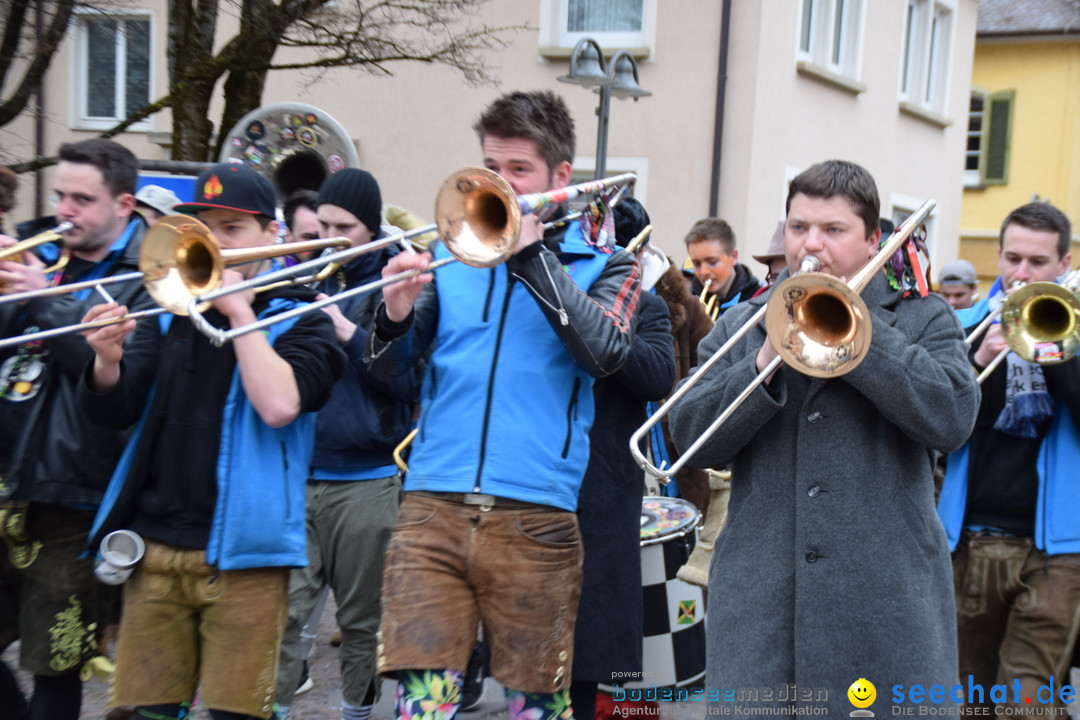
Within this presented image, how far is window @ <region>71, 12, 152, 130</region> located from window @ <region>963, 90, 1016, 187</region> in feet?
52.5

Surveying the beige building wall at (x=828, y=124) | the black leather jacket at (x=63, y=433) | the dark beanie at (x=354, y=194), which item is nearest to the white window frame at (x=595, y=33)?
the beige building wall at (x=828, y=124)

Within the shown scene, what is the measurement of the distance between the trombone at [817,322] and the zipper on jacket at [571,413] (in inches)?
16.1

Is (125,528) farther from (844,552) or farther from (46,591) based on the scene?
(844,552)

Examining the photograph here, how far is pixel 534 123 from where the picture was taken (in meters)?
3.20

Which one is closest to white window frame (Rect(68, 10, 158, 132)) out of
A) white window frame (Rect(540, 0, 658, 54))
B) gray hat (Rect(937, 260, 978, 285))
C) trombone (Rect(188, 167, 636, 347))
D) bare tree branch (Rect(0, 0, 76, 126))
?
white window frame (Rect(540, 0, 658, 54))

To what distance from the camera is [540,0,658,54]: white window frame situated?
1236cm

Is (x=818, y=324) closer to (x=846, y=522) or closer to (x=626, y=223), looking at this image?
(x=846, y=522)

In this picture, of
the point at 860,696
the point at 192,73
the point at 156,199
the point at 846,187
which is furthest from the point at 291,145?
the point at 860,696

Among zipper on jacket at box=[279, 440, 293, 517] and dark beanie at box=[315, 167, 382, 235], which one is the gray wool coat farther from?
dark beanie at box=[315, 167, 382, 235]

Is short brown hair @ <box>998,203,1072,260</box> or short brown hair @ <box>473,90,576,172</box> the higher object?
short brown hair @ <box>473,90,576,172</box>

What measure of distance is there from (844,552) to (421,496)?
108 cm

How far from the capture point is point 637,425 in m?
3.82

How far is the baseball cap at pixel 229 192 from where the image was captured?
3299 millimetres

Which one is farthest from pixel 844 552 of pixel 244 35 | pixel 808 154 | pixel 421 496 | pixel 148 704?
pixel 808 154
